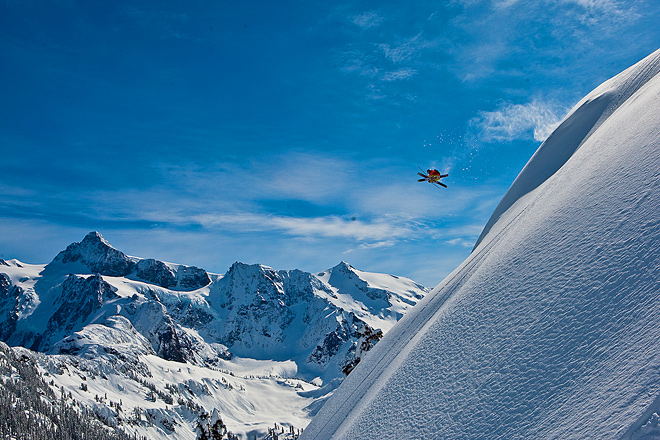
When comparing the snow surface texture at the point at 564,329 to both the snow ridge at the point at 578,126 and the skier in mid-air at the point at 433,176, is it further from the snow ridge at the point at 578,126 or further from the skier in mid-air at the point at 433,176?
the skier in mid-air at the point at 433,176

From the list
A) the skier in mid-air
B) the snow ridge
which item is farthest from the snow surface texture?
the skier in mid-air

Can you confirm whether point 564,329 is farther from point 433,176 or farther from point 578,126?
point 433,176

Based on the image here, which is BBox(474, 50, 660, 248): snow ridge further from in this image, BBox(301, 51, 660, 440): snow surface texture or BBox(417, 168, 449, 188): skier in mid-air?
BBox(417, 168, 449, 188): skier in mid-air

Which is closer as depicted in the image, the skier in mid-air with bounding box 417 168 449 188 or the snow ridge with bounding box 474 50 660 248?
the snow ridge with bounding box 474 50 660 248

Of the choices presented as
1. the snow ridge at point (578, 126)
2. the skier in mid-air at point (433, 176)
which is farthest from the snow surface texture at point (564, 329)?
the skier in mid-air at point (433, 176)

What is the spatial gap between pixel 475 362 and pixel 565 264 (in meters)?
2.60

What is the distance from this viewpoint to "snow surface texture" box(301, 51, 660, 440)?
5094 millimetres

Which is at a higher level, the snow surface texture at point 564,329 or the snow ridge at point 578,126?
the snow ridge at point 578,126

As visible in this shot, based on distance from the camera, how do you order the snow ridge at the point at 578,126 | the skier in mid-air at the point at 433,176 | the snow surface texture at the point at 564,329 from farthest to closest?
A: the skier in mid-air at the point at 433,176 < the snow ridge at the point at 578,126 < the snow surface texture at the point at 564,329

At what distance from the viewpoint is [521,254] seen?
986 cm

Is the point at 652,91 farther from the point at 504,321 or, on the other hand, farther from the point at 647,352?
the point at 647,352

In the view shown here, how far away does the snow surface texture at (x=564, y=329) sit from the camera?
5.09 meters

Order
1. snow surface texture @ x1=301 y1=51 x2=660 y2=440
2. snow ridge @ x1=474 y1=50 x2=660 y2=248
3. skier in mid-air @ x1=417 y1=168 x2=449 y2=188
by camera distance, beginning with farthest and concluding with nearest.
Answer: skier in mid-air @ x1=417 y1=168 x2=449 y2=188 < snow ridge @ x1=474 y1=50 x2=660 y2=248 < snow surface texture @ x1=301 y1=51 x2=660 y2=440

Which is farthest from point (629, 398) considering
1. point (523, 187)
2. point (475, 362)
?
point (523, 187)
